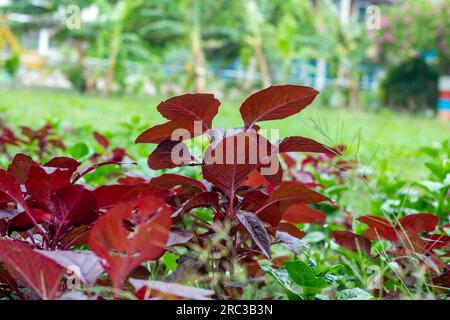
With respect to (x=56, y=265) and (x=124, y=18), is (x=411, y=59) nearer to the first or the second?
(x=124, y=18)

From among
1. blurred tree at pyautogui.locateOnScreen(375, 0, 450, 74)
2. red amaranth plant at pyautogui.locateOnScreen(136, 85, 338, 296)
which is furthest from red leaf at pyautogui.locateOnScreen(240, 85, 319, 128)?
blurred tree at pyautogui.locateOnScreen(375, 0, 450, 74)

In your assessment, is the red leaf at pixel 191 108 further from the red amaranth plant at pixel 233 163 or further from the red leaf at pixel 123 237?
the red leaf at pixel 123 237

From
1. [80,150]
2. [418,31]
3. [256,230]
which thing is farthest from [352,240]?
[418,31]

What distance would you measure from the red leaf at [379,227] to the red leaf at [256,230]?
117 millimetres

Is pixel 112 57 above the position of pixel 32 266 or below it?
above

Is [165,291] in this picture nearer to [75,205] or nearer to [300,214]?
[75,205]

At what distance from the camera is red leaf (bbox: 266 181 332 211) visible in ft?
1.59

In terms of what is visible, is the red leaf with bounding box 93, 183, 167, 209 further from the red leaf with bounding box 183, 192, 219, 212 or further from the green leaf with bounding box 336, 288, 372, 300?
the green leaf with bounding box 336, 288, 372, 300

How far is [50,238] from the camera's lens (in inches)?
18.2

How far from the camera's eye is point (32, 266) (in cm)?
34

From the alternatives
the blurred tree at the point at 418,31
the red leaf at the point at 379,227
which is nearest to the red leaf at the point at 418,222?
the red leaf at the point at 379,227

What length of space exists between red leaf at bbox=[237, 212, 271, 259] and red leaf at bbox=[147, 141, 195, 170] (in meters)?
0.07

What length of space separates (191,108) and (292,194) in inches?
4.0
